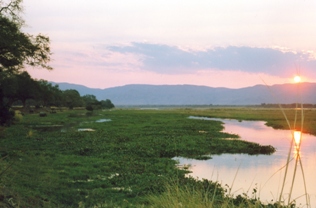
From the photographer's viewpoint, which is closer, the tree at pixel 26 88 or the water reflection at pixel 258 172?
the water reflection at pixel 258 172

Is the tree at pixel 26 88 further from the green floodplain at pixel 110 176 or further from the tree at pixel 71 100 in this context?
the tree at pixel 71 100

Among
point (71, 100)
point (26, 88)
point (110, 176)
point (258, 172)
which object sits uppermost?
point (26, 88)

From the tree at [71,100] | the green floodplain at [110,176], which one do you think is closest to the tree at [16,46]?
the green floodplain at [110,176]

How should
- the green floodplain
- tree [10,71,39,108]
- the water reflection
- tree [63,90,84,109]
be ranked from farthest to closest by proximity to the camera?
tree [63,90,84,109], tree [10,71,39,108], the water reflection, the green floodplain

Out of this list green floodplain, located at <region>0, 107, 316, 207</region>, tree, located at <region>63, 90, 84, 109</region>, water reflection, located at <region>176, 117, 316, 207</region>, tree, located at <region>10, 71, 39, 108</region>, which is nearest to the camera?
green floodplain, located at <region>0, 107, 316, 207</region>

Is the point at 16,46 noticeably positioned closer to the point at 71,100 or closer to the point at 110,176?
the point at 110,176

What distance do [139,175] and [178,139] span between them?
16.5 meters

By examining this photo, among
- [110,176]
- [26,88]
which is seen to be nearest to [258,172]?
[110,176]

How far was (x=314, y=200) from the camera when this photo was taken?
1386 cm

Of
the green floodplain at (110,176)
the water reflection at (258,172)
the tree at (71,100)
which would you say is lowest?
the water reflection at (258,172)

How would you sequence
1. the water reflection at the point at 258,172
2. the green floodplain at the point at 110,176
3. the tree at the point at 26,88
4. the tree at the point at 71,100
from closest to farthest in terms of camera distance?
the green floodplain at the point at 110,176 < the water reflection at the point at 258,172 < the tree at the point at 26,88 < the tree at the point at 71,100

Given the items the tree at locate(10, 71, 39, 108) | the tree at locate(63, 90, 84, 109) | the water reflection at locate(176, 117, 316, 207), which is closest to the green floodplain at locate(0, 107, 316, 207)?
the water reflection at locate(176, 117, 316, 207)

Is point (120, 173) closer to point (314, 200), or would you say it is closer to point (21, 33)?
point (314, 200)

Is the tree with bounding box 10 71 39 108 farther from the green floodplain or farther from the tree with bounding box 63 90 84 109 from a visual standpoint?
the tree with bounding box 63 90 84 109
